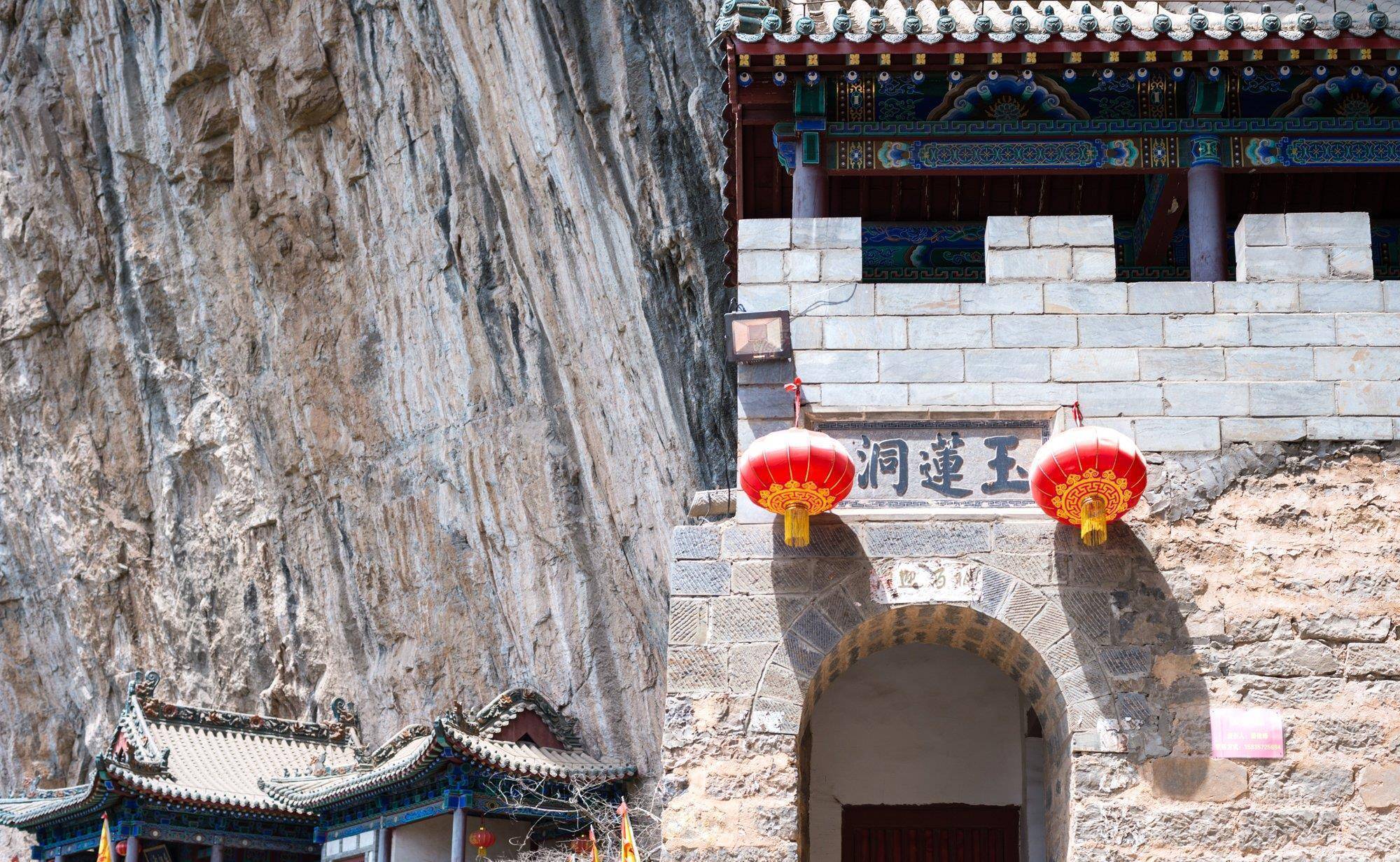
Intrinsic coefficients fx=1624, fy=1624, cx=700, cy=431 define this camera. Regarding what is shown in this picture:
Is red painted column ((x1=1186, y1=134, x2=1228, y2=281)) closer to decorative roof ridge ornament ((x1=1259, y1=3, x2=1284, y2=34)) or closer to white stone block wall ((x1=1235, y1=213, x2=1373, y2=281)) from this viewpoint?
white stone block wall ((x1=1235, y1=213, x2=1373, y2=281))

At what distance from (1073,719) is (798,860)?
1.62 metres

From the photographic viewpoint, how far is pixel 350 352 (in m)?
20.2

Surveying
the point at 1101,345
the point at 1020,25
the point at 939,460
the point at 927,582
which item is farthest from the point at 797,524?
the point at 1020,25

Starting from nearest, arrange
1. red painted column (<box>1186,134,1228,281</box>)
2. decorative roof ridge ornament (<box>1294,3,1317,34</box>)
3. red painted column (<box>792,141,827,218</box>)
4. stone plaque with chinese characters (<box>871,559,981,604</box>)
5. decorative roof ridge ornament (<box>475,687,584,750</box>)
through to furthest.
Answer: stone plaque with chinese characters (<box>871,559,981,604</box>)
decorative roof ridge ornament (<box>1294,3,1317,34</box>)
red painted column (<box>1186,134,1228,281</box>)
red painted column (<box>792,141,827,218</box>)
decorative roof ridge ornament (<box>475,687,584,750</box>)

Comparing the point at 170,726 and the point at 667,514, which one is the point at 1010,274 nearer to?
the point at 667,514

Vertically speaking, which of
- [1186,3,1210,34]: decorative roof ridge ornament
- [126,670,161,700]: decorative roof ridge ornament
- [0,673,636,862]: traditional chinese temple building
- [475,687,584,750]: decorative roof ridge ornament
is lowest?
[0,673,636,862]: traditional chinese temple building

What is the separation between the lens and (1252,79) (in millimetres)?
9922

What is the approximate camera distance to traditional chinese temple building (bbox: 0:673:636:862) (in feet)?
50.4

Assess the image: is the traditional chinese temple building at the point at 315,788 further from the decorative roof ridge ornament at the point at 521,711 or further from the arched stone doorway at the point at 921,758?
the arched stone doorway at the point at 921,758

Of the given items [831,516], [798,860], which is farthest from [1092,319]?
[798,860]

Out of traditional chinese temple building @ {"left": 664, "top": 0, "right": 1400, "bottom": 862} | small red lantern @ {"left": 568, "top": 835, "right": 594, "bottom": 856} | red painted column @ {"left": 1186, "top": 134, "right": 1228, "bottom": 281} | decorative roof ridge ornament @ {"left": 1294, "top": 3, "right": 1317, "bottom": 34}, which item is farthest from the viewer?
small red lantern @ {"left": 568, "top": 835, "right": 594, "bottom": 856}

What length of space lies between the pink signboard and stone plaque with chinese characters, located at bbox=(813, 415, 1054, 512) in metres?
1.54

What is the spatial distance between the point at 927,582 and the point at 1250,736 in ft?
5.96

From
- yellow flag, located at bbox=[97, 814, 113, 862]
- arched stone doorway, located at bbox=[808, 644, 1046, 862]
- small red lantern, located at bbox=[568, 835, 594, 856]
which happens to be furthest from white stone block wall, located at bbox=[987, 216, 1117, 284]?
yellow flag, located at bbox=[97, 814, 113, 862]
